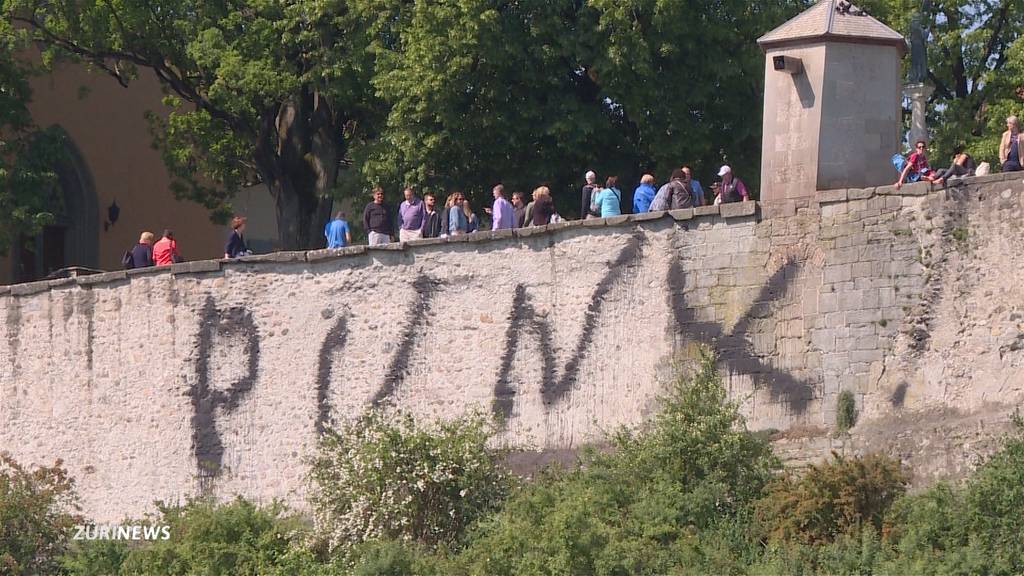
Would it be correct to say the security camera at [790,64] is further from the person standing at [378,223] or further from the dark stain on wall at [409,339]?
the person standing at [378,223]

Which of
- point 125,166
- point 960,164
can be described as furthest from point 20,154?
point 960,164

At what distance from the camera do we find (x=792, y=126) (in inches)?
776

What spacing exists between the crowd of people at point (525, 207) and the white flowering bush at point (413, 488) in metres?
2.91

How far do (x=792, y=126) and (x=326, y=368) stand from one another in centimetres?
617

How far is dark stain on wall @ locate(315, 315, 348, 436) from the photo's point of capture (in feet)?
72.7

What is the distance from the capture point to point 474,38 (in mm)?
25672

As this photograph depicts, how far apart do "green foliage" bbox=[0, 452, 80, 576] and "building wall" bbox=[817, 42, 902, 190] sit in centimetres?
941

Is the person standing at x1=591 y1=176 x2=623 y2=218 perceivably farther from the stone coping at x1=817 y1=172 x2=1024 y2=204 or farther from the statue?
the statue

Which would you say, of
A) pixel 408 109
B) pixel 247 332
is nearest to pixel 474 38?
pixel 408 109

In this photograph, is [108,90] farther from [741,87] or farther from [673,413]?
[673,413]

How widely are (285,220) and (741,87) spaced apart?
8.04m

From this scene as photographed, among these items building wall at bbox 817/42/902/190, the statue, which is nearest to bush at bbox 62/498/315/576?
building wall at bbox 817/42/902/190

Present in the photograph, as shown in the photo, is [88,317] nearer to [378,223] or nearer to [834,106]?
[378,223]

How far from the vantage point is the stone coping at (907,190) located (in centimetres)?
1806
